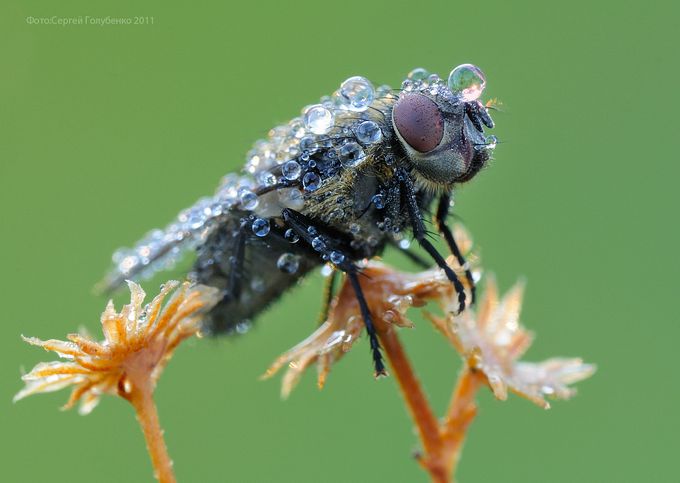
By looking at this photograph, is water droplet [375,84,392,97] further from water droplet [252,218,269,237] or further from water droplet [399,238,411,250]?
water droplet [252,218,269,237]

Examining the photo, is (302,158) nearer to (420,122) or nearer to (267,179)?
(267,179)

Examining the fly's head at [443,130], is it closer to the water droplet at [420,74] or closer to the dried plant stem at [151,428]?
the water droplet at [420,74]

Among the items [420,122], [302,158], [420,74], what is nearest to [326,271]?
[302,158]

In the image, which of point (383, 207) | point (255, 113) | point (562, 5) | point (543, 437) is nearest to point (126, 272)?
point (383, 207)

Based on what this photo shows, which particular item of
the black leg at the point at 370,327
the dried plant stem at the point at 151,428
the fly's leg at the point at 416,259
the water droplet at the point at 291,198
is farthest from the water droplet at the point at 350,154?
the dried plant stem at the point at 151,428

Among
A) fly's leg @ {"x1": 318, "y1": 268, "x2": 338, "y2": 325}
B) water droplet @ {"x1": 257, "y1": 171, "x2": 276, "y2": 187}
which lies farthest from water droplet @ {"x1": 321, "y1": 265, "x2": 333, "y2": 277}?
water droplet @ {"x1": 257, "y1": 171, "x2": 276, "y2": 187}

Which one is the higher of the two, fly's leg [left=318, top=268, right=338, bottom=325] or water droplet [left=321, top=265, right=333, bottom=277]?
water droplet [left=321, top=265, right=333, bottom=277]
